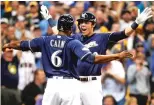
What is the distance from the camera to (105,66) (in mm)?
13477

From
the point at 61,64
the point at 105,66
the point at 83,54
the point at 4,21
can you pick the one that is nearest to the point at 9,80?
the point at 4,21

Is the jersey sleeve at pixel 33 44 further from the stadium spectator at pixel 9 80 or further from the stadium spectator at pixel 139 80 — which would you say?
the stadium spectator at pixel 139 80

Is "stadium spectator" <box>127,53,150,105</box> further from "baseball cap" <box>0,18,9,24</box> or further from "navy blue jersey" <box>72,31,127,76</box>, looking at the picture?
"navy blue jersey" <box>72,31,127,76</box>

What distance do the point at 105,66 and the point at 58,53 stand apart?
4691 millimetres

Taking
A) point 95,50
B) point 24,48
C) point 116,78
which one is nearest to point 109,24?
point 116,78

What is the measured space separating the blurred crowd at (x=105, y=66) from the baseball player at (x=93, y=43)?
Answer: 2570 mm

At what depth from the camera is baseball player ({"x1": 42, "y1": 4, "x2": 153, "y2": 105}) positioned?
390 inches

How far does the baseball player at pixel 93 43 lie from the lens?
990 cm

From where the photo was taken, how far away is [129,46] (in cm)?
1415

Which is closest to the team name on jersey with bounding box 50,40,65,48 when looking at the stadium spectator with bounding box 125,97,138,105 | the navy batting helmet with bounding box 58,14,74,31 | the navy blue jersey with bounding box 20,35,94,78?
the navy blue jersey with bounding box 20,35,94,78

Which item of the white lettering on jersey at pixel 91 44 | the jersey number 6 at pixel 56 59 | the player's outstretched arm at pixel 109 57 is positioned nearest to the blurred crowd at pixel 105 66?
the white lettering on jersey at pixel 91 44

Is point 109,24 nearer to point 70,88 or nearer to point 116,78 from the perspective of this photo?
point 116,78

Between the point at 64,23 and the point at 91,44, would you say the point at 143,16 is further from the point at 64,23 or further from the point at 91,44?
the point at 64,23

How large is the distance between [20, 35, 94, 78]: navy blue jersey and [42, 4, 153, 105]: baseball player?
905mm
